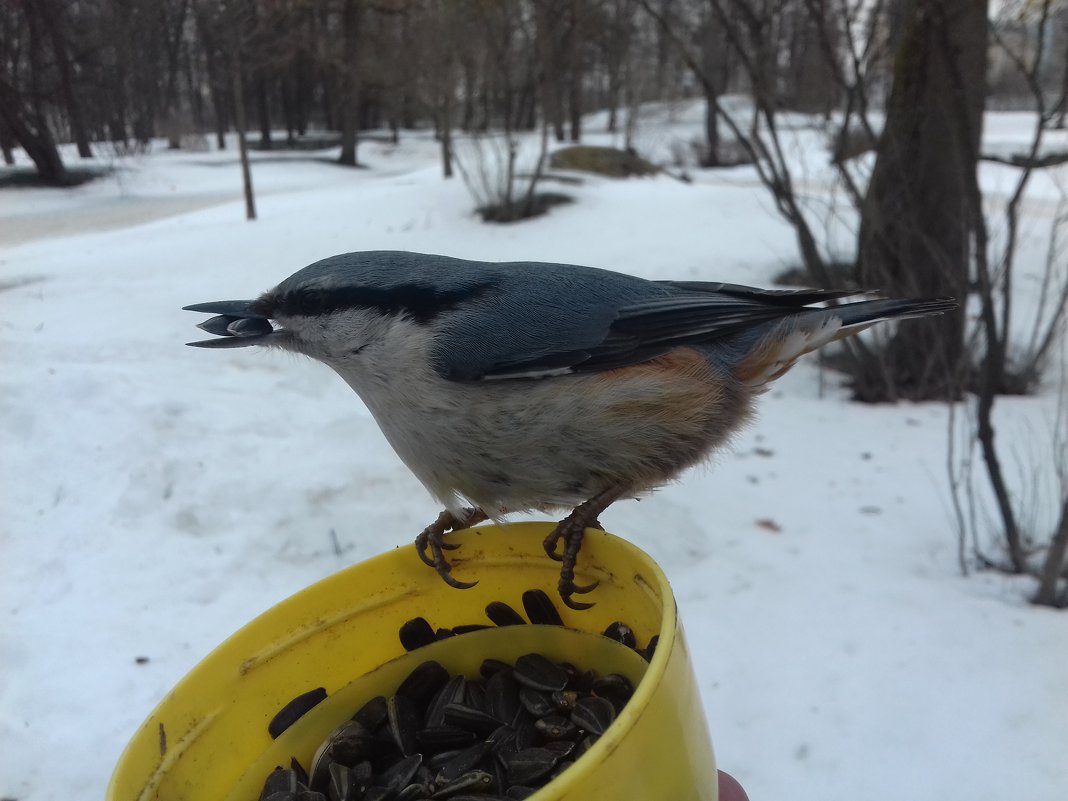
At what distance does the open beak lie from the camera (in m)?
1.22

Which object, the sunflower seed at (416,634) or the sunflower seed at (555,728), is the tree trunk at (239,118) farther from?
A: the sunflower seed at (555,728)

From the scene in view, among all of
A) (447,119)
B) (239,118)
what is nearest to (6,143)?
(239,118)

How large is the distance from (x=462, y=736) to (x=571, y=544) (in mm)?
327


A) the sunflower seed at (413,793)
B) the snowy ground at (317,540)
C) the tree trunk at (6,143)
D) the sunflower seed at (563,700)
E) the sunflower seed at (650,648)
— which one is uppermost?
the tree trunk at (6,143)

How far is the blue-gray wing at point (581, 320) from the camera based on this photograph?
1.19m

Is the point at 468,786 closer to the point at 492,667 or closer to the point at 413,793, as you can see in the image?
the point at 413,793

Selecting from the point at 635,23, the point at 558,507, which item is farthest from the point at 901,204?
the point at 635,23

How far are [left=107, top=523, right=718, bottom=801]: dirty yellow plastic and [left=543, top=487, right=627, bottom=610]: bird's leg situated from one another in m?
0.02

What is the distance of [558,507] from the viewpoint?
127 centimetres

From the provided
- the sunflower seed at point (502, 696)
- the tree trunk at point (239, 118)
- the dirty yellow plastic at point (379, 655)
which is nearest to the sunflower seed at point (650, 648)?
the dirty yellow plastic at point (379, 655)

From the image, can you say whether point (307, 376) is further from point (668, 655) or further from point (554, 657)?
point (668, 655)

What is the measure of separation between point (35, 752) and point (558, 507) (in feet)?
5.32

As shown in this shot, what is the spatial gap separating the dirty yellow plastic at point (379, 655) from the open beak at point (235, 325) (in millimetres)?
407

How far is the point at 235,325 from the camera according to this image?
4.06 ft
